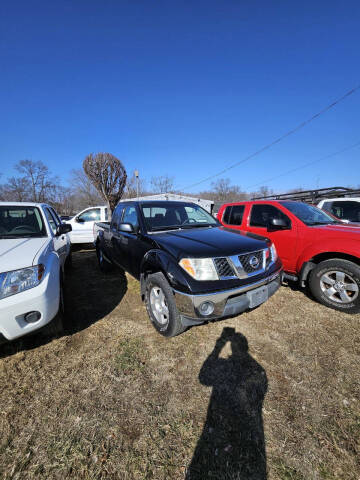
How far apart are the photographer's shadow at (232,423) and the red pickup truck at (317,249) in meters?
2.01

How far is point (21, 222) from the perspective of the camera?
318 cm

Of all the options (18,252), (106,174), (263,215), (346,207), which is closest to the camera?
(18,252)

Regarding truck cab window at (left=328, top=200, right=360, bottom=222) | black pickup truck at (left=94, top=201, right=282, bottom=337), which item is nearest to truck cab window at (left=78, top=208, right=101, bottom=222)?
black pickup truck at (left=94, top=201, right=282, bottom=337)

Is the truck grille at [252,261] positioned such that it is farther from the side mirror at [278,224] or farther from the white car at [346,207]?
the white car at [346,207]

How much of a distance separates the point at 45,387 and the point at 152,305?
1.35m

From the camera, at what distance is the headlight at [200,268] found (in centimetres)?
211

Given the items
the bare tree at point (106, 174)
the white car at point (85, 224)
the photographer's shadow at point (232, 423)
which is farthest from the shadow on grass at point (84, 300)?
the bare tree at point (106, 174)

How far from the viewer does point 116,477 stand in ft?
4.15

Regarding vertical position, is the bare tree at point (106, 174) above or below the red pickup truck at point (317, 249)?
above

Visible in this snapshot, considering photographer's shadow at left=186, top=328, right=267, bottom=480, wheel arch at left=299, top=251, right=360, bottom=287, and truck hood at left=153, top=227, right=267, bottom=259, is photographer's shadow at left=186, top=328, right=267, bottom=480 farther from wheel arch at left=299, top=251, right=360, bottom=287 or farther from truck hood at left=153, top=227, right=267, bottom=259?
wheel arch at left=299, top=251, right=360, bottom=287

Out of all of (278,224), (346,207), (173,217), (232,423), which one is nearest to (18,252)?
(173,217)

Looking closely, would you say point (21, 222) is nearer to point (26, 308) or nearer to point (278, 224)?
point (26, 308)

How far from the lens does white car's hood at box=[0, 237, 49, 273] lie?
6.37ft

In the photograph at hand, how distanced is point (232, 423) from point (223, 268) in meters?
1.33
